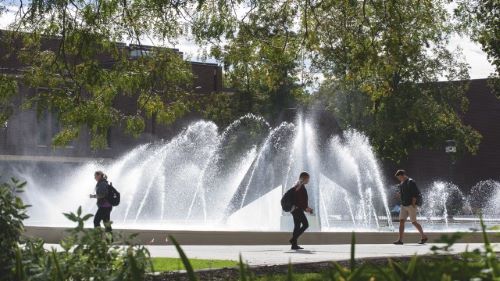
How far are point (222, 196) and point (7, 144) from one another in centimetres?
1754

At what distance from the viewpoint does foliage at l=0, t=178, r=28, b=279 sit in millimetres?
5789

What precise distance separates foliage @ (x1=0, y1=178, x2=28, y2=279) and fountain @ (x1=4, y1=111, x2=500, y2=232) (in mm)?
26258

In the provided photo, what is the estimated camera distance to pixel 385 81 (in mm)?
15844

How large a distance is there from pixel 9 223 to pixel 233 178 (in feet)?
176

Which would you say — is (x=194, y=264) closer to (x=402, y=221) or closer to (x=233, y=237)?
(x=233, y=237)

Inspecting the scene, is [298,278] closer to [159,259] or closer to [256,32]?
[159,259]

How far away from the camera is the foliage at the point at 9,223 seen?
5.79 m

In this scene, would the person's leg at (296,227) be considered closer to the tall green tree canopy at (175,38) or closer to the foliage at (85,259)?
the tall green tree canopy at (175,38)

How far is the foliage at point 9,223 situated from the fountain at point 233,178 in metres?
26.3

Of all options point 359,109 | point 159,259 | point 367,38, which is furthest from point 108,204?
point 359,109

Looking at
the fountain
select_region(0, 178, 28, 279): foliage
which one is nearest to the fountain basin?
the fountain

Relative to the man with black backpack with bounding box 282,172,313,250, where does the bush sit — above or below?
above

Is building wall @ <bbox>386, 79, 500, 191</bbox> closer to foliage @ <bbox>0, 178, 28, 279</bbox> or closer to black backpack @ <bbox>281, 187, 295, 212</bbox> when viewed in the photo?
black backpack @ <bbox>281, 187, 295, 212</bbox>

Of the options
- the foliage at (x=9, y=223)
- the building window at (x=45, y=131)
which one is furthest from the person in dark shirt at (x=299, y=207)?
the building window at (x=45, y=131)
